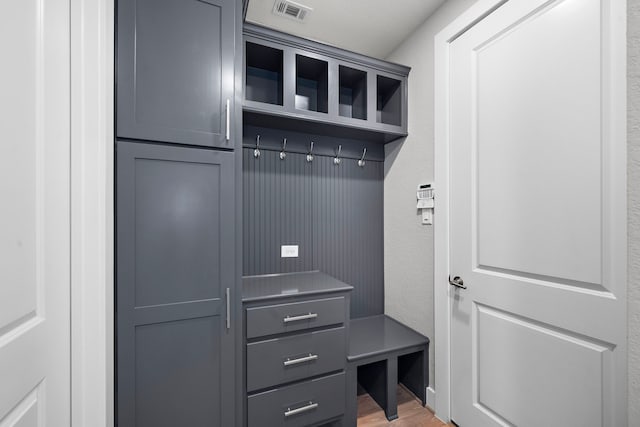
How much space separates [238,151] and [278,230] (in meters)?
0.79

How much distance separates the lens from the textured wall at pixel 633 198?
909 millimetres

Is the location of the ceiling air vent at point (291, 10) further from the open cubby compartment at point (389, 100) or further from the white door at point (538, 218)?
the white door at point (538, 218)

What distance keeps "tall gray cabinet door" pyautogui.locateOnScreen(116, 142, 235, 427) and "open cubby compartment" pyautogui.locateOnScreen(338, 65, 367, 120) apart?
46.1 inches

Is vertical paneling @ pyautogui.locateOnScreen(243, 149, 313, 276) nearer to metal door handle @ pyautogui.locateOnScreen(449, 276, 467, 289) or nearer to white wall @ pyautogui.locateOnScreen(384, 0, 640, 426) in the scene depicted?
white wall @ pyautogui.locateOnScreen(384, 0, 640, 426)

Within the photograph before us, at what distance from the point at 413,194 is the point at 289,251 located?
102cm

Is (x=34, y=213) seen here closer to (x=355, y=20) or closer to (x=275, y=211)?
(x=275, y=211)

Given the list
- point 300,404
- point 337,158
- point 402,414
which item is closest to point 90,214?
point 300,404

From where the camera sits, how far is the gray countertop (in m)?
1.44

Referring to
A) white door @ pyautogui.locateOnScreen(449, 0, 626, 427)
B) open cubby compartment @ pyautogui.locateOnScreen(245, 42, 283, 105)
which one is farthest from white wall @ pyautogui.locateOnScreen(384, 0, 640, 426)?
open cubby compartment @ pyautogui.locateOnScreen(245, 42, 283, 105)

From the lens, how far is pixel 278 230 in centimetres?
196

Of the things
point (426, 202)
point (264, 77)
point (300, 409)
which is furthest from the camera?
point (264, 77)

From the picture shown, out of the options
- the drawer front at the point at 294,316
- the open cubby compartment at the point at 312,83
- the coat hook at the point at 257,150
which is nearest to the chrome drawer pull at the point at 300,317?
the drawer front at the point at 294,316

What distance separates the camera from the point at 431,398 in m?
1.76

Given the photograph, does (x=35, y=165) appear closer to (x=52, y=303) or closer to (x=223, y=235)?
(x=52, y=303)
